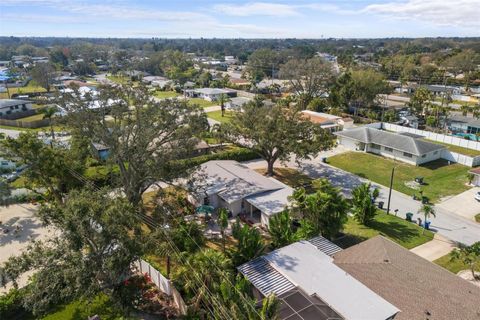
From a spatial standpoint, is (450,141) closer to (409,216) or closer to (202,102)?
(409,216)

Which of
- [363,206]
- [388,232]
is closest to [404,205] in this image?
[388,232]

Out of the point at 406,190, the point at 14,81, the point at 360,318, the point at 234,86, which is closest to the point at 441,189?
the point at 406,190

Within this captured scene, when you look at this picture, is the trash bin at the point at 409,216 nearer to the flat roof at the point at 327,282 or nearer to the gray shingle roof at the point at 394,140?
the flat roof at the point at 327,282

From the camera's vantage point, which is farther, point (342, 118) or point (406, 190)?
point (342, 118)

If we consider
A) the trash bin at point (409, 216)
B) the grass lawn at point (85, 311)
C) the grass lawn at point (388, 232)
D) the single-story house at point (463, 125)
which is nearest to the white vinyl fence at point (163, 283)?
the grass lawn at point (85, 311)

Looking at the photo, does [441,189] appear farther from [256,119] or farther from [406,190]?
[256,119]
